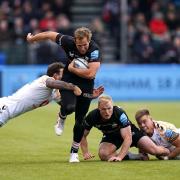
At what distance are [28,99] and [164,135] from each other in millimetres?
2260

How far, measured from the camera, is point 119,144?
12.2m

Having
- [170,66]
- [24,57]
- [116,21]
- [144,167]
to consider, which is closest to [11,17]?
[24,57]

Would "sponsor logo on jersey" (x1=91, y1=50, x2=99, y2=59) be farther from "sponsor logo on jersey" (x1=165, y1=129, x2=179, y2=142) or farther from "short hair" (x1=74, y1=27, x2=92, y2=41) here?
"sponsor logo on jersey" (x1=165, y1=129, x2=179, y2=142)

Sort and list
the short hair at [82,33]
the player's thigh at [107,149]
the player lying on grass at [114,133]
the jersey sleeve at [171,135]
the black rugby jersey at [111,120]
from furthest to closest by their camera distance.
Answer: the player's thigh at [107,149]
the jersey sleeve at [171,135]
the black rugby jersey at [111,120]
the player lying on grass at [114,133]
the short hair at [82,33]

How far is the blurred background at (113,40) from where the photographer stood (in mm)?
26938

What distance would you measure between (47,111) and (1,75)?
3.83 metres

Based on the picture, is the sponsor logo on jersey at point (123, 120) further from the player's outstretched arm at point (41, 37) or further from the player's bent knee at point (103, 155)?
the player's outstretched arm at point (41, 37)

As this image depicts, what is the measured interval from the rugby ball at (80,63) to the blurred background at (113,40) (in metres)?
13.5

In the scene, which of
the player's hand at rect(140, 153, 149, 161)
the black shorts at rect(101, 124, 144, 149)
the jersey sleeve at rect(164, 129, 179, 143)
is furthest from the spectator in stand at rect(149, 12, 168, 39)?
the jersey sleeve at rect(164, 129, 179, 143)

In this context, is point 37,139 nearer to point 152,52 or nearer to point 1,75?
point 1,75

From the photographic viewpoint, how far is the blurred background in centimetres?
2694

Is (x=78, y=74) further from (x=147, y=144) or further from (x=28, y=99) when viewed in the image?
(x=147, y=144)

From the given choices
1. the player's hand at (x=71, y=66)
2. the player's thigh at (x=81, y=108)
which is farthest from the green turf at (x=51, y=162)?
the player's hand at (x=71, y=66)

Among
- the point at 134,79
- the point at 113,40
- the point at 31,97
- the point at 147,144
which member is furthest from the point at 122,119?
the point at 113,40
